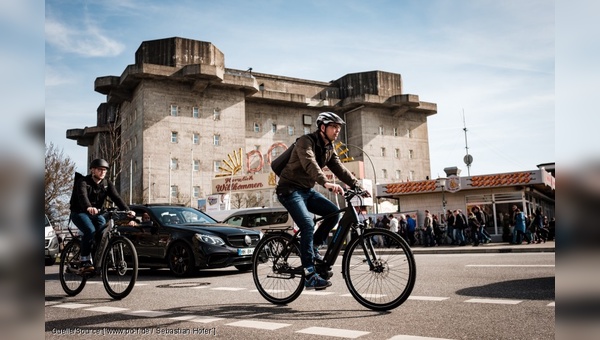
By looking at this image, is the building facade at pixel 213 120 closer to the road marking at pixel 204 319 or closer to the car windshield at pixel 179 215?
the car windshield at pixel 179 215

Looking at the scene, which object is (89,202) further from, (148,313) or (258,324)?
(258,324)

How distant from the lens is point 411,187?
3619cm

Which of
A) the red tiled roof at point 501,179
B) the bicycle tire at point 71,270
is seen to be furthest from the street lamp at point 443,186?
the bicycle tire at point 71,270

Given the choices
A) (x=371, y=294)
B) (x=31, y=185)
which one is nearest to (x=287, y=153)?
(x=371, y=294)

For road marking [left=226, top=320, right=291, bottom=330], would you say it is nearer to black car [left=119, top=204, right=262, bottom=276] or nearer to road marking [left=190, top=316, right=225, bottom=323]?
road marking [left=190, top=316, right=225, bottom=323]

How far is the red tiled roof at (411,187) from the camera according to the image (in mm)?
35122

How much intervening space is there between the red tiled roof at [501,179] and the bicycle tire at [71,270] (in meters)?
29.2

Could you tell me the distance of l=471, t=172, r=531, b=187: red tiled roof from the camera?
31234 mm

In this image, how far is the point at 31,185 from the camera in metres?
1.33

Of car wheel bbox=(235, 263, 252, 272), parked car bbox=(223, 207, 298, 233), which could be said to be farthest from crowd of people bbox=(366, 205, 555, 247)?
car wheel bbox=(235, 263, 252, 272)

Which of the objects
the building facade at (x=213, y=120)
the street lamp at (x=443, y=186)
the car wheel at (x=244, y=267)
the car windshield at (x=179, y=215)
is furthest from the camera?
the building facade at (x=213, y=120)

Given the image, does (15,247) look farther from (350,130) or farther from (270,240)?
(350,130)

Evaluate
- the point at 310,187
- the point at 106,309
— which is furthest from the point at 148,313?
the point at 310,187

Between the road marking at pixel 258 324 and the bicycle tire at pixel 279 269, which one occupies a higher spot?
the bicycle tire at pixel 279 269
